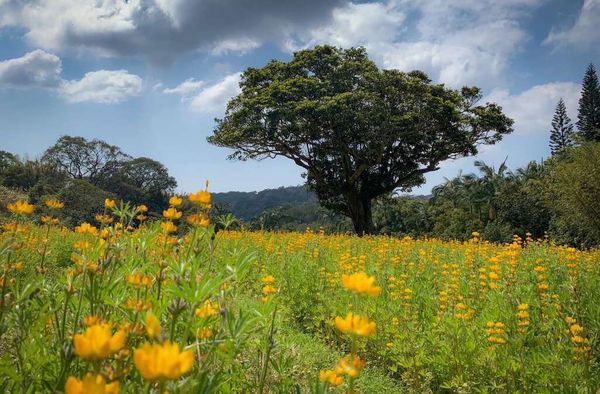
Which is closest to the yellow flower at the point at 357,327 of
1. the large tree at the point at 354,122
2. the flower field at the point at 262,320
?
the flower field at the point at 262,320

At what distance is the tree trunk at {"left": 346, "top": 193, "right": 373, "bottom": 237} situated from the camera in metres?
20.1

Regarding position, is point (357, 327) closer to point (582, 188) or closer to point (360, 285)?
point (360, 285)

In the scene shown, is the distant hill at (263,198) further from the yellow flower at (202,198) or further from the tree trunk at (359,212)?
the yellow flower at (202,198)

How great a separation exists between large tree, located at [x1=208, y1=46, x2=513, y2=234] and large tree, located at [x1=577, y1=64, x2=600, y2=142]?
2565 centimetres

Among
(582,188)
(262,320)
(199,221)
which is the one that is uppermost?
(582,188)

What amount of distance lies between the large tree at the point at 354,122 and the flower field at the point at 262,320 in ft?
37.8

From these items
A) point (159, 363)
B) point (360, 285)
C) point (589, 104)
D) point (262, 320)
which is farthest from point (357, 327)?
point (589, 104)

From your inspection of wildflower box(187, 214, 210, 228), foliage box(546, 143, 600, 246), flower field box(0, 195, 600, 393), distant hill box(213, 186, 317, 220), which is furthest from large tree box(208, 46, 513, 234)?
distant hill box(213, 186, 317, 220)

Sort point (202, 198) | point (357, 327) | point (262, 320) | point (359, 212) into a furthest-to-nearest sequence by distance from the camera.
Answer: point (359, 212) < point (262, 320) < point (202, 198) < point (357, 327)

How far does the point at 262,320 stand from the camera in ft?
6.39

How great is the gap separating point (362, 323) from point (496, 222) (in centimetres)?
3101

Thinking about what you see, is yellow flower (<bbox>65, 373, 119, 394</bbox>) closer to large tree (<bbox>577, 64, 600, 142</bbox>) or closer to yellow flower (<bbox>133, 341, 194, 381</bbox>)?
yellow flower (<bbox>133, 341, 194, 381</bbox>)

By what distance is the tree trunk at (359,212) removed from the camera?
20094mm

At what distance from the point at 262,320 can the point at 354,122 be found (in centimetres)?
1616
